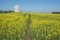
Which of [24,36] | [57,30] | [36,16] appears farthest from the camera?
[36,16]

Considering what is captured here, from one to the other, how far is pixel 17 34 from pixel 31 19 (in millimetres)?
674

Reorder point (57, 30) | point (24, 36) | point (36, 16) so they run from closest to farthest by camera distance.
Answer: point (24, 36) < point (57, 30) < point (36, 16)

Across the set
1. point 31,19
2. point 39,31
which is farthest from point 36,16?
point 39,31

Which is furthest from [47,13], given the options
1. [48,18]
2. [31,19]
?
[31,19]

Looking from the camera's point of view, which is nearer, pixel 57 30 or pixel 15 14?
pixel 57 30

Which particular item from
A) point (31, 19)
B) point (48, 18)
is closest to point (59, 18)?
point (48, 18)

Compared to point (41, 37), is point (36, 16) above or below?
above

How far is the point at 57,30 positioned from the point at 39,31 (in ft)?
1.57

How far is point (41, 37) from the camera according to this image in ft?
16.8

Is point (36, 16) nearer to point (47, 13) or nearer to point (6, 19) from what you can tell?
point (47, 13)

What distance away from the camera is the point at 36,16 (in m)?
5.89

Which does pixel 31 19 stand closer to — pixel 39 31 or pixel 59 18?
pixel 39 31

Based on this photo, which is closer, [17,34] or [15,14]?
[17,34]

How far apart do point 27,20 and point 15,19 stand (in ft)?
1.19
